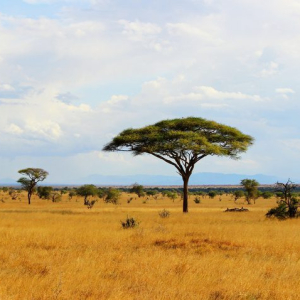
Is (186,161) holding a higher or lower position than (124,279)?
higher

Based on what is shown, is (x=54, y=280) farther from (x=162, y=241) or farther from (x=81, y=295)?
(x=162, y=241)

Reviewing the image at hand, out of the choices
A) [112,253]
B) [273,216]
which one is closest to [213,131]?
[273,216]

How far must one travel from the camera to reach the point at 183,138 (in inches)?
1479

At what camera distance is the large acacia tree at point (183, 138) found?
37938 mm

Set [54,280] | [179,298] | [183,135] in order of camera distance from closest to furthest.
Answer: [179,298], [54,280], [183,135]

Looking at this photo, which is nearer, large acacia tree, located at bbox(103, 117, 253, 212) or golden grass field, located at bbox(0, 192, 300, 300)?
golden grass field, located at bbox(0, 192, 300, 300)

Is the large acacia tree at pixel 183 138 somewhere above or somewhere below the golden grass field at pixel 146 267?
above

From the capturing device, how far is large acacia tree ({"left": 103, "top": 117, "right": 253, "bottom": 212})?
37.9 meters

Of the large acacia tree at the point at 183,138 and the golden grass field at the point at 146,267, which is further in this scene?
the large acacia tree at the point at 183,138

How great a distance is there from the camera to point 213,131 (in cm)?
4016

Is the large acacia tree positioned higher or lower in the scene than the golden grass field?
higher

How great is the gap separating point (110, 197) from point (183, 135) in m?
40.5

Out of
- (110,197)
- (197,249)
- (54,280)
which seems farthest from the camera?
(110,197)

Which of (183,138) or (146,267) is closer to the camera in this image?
(146,267)
